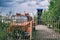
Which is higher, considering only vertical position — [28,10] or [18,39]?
[28,10]

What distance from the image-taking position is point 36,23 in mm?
8742

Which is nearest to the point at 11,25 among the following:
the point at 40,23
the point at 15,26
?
the point at 15,26

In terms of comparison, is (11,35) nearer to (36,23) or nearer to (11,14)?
(11,14)

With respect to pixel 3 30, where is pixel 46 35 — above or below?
below

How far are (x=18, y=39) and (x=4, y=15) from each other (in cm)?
98

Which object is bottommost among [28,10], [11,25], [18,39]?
[18,39]

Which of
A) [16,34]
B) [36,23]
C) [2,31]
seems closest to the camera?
[2,31]

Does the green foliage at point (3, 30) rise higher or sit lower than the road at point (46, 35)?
higher

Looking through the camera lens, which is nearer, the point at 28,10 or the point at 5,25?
the point at 5,25

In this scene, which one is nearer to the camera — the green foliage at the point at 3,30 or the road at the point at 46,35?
the green foliage at the point at 3,30

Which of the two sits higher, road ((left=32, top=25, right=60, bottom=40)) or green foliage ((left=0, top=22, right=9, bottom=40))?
green foliage ((left=0, top=22, right=9, bottom=40))

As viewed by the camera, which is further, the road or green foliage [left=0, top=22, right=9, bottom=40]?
the road

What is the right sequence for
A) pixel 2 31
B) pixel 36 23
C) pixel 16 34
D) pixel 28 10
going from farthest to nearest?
pixel 36 23
pixel 28 10
pixel 16 34
pixel 2 31

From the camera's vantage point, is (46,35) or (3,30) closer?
(3,30)
